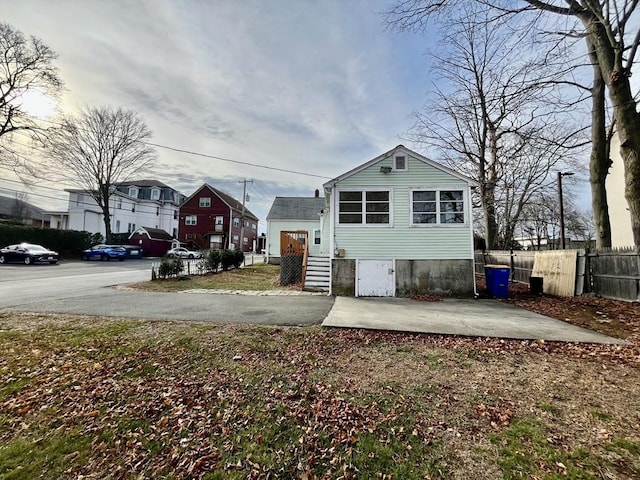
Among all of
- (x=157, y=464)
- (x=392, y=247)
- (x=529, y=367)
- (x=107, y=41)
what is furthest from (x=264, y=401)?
(x=107, y=41)

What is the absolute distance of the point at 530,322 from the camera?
22.5 feet

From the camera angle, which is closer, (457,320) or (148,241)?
(457,320)

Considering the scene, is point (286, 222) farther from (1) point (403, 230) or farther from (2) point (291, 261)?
(1) point (403, 230)

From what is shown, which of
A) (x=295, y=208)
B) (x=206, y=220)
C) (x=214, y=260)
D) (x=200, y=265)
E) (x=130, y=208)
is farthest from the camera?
(x=130, y=208)

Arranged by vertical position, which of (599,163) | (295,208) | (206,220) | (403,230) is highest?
(206,220)

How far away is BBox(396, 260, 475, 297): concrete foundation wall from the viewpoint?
10508mm

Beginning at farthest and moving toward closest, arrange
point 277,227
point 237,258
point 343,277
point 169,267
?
point 277,227 < point 237,258 < point 169,267 < point 343,277

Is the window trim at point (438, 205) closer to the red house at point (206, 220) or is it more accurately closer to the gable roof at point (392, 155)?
the gable roof at point (392, 155)

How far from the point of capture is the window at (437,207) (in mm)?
10805

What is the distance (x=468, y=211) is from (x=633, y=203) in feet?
14.1

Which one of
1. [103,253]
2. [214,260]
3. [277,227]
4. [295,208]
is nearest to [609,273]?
[214,260]

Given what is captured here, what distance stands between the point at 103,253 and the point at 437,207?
31.7 metres

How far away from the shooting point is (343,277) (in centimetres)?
1091

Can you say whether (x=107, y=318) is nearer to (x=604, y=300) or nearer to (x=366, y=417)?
(x=366, y=417)
